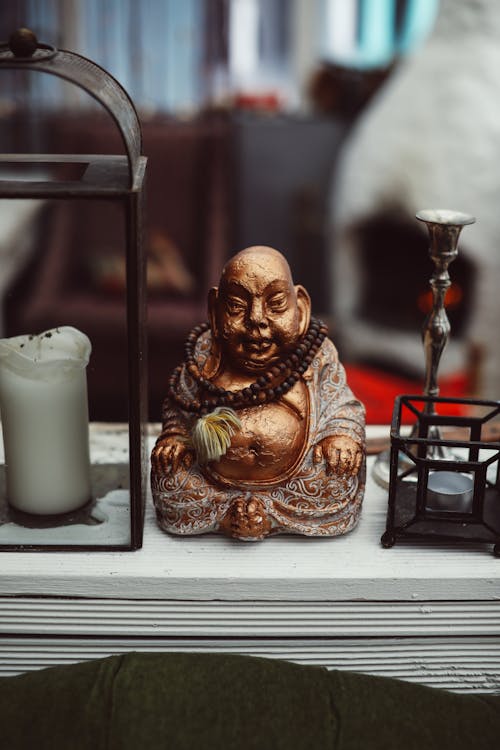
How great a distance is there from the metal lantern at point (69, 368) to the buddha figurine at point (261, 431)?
2.2 inches

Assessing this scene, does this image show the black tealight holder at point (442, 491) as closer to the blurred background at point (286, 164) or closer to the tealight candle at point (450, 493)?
the tealight candle at point (450, 493)

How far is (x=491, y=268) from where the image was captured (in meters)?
3.06

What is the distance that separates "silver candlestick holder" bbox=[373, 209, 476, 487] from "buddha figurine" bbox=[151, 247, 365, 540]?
0.14m

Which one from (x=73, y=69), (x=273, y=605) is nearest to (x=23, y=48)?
(x=73, y=69)

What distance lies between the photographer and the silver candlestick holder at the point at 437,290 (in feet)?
3.50

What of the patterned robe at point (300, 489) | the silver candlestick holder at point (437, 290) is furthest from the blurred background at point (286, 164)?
the patterned robe at point (300, 489)

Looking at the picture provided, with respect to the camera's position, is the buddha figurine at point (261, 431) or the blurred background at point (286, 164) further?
the blurred background at point (286, 164)

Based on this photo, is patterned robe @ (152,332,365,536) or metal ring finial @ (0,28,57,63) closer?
metal ring finial @ (0,28,57,63)

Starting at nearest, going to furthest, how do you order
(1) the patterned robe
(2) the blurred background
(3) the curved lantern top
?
(3) the curved lantern top → (1) the patterned robe → (2) the blurred background

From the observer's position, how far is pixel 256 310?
3.18ft

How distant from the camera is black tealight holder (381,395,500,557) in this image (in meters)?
1.00

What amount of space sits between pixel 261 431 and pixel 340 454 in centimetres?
9

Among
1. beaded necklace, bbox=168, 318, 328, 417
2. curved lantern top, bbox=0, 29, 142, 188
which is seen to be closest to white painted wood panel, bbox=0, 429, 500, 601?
beaded necklace, bbox=168, 318, 328, 417

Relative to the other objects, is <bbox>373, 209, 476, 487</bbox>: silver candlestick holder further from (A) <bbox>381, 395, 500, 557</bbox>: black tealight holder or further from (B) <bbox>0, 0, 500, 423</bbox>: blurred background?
(B) <bbox>0, 0, 500, 423</bbox>: blurred background
